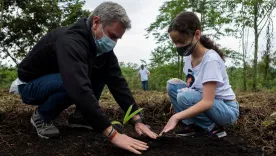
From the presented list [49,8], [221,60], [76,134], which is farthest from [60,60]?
[49,8]

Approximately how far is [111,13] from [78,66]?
0.50 meters

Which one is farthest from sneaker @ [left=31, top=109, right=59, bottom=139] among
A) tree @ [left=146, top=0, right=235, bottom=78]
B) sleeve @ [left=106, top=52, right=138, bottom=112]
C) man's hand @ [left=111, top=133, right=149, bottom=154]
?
tree @ [left=146, top=0, right=235, bottom=78]

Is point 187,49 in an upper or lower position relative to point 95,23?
lower

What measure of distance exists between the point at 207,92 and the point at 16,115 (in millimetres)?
2000

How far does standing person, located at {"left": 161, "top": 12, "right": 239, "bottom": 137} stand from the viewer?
2201mm

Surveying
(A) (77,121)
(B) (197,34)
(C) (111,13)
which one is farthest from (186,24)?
(A) (77,121)

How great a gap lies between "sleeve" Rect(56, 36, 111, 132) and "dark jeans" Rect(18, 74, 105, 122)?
469 mm

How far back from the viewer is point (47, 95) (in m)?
2.47

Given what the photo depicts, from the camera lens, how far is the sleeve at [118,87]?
8.54 ft

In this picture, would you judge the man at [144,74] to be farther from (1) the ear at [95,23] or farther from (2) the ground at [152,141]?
(1) the ear at [95,23]

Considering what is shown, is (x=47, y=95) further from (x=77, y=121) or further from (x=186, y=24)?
(x=186, y=24)

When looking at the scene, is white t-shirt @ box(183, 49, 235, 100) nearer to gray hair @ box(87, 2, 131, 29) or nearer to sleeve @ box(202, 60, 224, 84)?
sleeve @ box(202, 60, 224, 84)

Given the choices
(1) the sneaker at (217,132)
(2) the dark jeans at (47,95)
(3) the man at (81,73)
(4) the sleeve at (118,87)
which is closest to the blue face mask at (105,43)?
(3) the man at (81,73)

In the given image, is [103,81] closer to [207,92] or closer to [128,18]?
[128,18]
